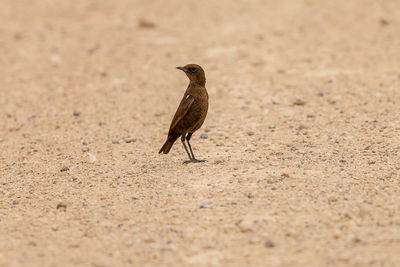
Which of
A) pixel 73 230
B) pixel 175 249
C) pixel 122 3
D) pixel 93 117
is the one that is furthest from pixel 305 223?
pixel 122 3

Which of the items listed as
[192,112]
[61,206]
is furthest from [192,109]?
[61,206]

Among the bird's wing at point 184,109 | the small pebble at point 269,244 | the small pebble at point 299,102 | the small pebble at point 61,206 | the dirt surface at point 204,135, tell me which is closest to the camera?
the small pebble at point 269,244

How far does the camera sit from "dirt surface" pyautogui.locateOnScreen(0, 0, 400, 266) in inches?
218

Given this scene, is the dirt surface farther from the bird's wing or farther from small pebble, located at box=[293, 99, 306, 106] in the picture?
the bird's wing

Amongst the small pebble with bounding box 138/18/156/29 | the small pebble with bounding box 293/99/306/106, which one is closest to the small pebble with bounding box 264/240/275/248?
the small pebble with bounding box 293/99/306/106

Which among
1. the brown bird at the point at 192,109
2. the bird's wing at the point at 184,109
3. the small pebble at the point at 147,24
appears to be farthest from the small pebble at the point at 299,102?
the small pebble at the point at 147,24

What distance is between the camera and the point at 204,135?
866cm

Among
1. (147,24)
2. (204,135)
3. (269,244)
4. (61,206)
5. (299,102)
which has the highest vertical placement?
(147,24)

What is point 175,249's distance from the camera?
539 centimetres

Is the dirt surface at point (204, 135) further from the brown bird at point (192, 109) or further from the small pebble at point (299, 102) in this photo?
the brown bird at point (192, 109)

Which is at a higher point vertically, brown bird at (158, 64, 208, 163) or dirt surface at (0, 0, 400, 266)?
brown bird at (158, 64, 208, 163)

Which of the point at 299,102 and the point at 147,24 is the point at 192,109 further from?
the point at 147,24

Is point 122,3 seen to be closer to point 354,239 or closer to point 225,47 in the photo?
point 225,47

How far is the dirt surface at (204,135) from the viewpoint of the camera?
553 cm
